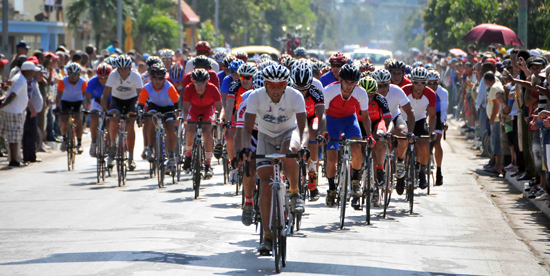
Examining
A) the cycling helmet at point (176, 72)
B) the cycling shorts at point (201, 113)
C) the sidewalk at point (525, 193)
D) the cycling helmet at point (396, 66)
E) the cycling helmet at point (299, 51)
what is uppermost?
the cycling helmet at point (299, 51)

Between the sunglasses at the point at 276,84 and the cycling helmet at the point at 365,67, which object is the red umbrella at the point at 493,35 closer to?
the cycling helmet at the point at 365,67

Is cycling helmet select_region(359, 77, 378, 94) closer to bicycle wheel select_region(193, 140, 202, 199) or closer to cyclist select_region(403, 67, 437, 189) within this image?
cyclist select_region(403, 67, 437, 189)

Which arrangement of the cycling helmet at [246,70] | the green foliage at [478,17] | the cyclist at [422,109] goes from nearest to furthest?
the cycling helmet at [246,70]
the cyclist at [422,109]
the green foliage at [478,17]

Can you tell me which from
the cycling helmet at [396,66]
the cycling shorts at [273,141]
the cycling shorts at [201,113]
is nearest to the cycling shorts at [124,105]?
the cycling shorts at [201,113]

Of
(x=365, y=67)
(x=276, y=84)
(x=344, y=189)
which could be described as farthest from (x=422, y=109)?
(x=276, y=84)

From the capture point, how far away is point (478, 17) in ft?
104

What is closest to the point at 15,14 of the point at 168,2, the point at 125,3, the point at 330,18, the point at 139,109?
the point at 125,3

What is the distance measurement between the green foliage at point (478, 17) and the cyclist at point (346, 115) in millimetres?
7509

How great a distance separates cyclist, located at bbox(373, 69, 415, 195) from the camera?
1214cm

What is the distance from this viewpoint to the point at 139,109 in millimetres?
14094

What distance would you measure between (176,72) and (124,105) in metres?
1.63

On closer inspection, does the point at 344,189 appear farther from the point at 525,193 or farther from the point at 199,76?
the point at 525,193

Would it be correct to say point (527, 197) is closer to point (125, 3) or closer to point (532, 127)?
point (532, 127)

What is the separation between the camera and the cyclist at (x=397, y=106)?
12.1m
